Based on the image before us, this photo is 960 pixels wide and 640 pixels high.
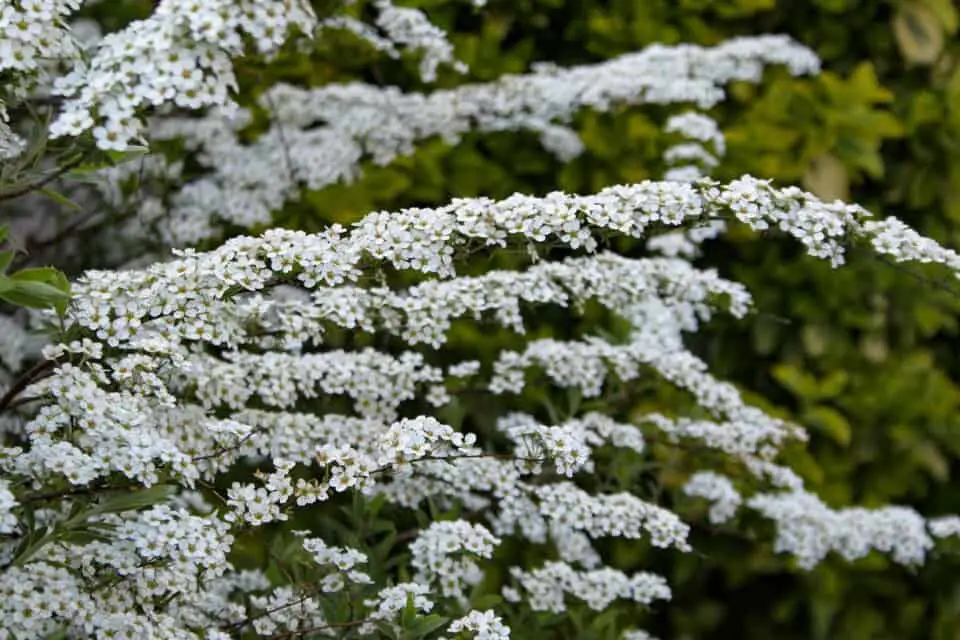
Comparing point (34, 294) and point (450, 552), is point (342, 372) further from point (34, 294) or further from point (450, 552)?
point (34, 294)

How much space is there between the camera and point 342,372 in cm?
229

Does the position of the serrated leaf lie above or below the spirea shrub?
above

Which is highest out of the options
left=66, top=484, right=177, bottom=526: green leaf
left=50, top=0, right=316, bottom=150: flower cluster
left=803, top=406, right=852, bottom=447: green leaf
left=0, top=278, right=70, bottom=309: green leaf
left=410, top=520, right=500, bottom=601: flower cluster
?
left=50, top=0, right=316, bottom=150: flower cluster

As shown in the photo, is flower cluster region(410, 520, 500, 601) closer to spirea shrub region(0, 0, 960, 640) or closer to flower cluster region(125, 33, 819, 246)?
spirea shrub region(0, 0, 960, 640)

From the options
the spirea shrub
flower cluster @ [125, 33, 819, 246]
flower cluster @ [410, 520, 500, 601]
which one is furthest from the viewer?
flower cluster @ [125, 33, 819, 246]

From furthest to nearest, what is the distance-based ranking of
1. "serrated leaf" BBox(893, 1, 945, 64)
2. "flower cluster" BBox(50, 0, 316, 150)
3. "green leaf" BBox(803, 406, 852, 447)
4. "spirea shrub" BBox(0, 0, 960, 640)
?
"serrated leaf" BBox(893, 1, 945, 64)
"green leaf" BBox(803, 406, 852, 447)
"spirea shrub" BBox(0, 0, 960, 640)
"flower cluster" BBox(50, 0, 316, 150)

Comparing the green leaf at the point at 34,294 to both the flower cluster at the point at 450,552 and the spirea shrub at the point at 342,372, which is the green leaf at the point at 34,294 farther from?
the flower cluster at the point at 450,552

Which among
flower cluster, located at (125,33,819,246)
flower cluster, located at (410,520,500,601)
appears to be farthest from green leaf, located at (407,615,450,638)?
flower cluster, located at (125,33,819,246)

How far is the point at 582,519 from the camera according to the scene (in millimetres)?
2225

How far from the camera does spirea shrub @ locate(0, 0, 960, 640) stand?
177 cm

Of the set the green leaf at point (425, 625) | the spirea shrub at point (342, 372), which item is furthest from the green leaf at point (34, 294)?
the green leaf at point (425, 625)

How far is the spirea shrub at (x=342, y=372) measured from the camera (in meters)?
1.77

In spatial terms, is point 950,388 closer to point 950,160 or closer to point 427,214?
point 950,160

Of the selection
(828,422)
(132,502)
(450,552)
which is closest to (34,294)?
(132,502)
